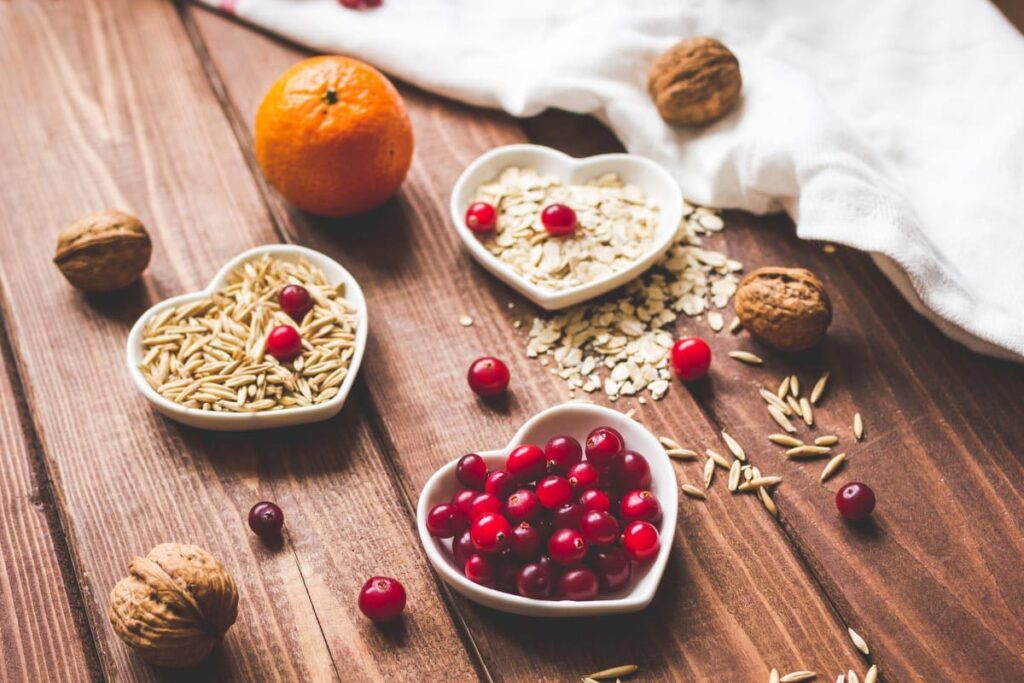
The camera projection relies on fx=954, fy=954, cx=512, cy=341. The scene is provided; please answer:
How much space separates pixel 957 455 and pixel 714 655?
0.46 metres

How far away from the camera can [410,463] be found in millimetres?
1301

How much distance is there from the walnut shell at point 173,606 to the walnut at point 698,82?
1035 mm

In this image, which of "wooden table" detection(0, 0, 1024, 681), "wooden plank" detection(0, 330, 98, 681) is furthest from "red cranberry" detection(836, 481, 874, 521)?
"wooden plank" detection(0, 330, 98, 681)

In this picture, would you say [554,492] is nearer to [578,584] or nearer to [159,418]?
[578,584]

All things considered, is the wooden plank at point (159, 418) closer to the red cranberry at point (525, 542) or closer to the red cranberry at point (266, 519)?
the red cranberry at point (266, 519)

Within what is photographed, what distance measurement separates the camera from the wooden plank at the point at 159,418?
45.8 inches

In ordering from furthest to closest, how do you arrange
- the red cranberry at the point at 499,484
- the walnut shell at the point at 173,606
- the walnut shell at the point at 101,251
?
the walnut shell at the point at 101,251 → the red cranberry at the point at 499,484 → the walnut shell at the point at 173,606

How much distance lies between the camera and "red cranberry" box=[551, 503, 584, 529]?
1.16 meters

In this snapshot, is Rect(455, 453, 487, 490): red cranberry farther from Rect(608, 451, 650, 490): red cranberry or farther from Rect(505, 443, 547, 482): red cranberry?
Rect(608, 451, 650, 490): red cranberry

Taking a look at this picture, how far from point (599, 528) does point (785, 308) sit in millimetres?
449

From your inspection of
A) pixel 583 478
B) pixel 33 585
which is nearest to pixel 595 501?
pixel 583 478

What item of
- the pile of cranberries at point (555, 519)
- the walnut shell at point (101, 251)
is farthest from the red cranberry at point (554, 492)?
the walnut shell at point (101, 251)

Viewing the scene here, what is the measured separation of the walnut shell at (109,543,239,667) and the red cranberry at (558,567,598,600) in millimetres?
391

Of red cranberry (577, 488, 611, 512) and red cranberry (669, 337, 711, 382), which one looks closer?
red cranberry (577, 488, 611, 512)
